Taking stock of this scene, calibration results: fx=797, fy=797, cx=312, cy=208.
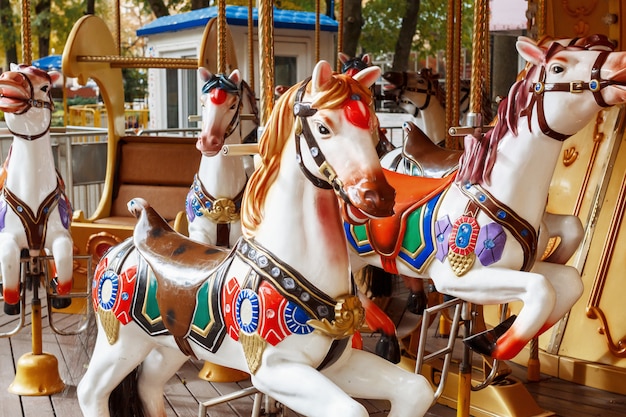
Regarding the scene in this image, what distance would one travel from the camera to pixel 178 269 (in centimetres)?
214

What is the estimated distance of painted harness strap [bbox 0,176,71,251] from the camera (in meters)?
3.32

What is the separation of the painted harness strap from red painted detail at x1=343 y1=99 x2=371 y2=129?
6.56ft

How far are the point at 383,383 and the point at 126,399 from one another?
0.88 metres

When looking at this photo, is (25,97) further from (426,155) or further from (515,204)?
(515,204)

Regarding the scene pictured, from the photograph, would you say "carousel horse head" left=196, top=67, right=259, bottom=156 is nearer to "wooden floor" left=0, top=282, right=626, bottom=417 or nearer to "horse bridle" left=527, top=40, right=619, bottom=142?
"wooden floor" left=0, top=282, right=626, bottom=417

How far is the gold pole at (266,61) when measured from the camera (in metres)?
2.07

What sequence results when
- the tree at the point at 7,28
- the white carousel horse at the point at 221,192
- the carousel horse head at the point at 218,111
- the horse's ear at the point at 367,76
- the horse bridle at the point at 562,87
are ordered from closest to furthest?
the horse's ear at the point at 367,76, the horse bridle at the point at 562,87, the carousel horse head at the point at 218,111, the white carousel horse at the point at 221,192, the tree at the point at 7,28

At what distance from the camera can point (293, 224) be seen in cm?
188

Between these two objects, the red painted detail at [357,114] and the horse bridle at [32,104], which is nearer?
the red painted detail at [357,114]

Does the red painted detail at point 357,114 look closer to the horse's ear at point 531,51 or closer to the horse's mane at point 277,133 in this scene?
the horse's mane at point 277,133

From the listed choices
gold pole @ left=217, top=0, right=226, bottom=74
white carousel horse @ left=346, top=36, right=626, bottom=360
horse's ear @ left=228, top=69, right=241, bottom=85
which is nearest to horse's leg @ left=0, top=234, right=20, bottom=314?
horse's ear @ left=228, top=69, right=241, bottom=85

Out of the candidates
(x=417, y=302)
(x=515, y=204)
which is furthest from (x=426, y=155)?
(x=515, y=204)

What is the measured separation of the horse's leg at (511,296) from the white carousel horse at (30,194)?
176cm

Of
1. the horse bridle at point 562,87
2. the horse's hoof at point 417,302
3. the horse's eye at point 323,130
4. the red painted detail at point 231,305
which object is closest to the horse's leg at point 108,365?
the red painted detail at point 231,305
